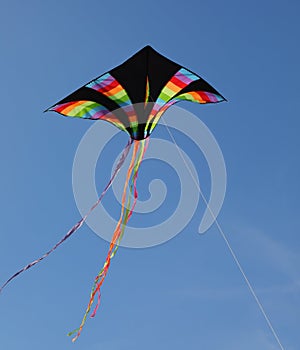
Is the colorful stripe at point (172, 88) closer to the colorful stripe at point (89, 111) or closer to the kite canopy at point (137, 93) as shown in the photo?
the kite canopy at point (137, 93)

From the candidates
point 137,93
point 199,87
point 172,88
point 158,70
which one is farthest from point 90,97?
point 199,87

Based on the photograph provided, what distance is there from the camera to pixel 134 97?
7836mm

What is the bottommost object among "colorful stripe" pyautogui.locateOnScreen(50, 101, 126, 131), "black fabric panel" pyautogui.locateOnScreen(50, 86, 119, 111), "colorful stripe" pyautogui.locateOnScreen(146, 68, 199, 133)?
"colorful stripe" pyautogui.locateOnScreen(50, 101, 126, 131)

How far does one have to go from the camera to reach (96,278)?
22.8ft

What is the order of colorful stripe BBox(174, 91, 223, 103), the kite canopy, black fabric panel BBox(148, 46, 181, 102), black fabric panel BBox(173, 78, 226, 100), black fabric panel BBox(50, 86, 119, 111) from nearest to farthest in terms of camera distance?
black fabric panel BBox(148, 46, 181, 102)
the kite canopy
black fabric panel BBox(50, 86, 119, 111)
black fabric panel BBox(173, 78, 226, 100)
colorful stripe BBox(174, 91, 223, 103)

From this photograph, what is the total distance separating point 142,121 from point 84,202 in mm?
1470

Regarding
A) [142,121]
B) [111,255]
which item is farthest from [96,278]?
[142,121]

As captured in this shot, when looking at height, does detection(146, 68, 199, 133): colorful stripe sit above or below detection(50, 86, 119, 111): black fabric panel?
above

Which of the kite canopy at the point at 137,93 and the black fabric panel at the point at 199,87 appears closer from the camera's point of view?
the kite canopy at the point at 137,93

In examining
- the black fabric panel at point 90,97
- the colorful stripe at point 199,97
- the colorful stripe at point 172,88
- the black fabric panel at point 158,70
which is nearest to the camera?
the black fabric panel at point 158,70

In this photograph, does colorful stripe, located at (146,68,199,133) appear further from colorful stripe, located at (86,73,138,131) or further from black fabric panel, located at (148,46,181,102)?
colorful stripe, located at (86,73,138,131)

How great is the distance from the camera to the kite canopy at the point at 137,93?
24.6 ft

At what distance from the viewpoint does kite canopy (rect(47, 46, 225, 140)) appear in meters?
7.50

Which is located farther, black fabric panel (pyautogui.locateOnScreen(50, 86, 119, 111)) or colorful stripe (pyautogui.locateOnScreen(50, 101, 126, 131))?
colorful stripe (pyautogui.locateOnScreen(50, 101, 126, 131))
